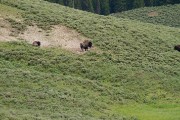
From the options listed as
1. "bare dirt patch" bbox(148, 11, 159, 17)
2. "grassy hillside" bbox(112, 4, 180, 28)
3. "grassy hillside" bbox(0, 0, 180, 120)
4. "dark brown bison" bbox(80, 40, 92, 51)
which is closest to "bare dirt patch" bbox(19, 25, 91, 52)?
"dark brown bison" bbox(80, 40, 92, 51)

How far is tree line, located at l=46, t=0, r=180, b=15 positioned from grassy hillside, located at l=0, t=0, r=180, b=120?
5876cm

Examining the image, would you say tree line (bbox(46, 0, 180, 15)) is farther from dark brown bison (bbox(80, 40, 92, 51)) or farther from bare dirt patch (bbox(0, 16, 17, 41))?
bare dirt patch (bbox(0, 16, 17, 41))

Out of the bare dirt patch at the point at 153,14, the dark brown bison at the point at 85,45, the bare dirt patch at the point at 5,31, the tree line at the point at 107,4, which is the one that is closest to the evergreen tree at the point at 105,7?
the tree line at the point at 107,4

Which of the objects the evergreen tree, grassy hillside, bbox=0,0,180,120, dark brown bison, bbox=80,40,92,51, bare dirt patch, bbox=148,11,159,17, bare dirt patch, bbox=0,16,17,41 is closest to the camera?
grassy hillside, bbox=0,0,180,120

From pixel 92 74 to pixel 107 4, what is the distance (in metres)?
79.6

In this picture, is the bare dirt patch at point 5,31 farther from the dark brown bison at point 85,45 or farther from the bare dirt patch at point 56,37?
the dark brown bison at point 85,45

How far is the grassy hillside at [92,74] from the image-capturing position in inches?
1198

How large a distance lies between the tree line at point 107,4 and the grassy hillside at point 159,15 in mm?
8321

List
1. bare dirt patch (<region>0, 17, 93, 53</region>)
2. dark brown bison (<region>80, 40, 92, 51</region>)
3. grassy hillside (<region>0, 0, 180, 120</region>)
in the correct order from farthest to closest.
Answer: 1. bare dirt patch (<region>0, 17, 93, 53</region>)
2. dark brown bison (<region>80, 40, 92, 51</region>)
3. grassy hillside (<region>0, 0, 180, 120</region>)

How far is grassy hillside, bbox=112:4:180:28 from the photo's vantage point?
87875 millimetres

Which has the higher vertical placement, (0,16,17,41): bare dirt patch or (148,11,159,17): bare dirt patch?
(0,16,17,41): bare dirt patch

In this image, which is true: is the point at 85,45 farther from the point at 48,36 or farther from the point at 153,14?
the point at 153,14

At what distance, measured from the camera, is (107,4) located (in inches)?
4582

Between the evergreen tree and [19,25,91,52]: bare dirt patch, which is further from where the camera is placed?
the evergreen tree
